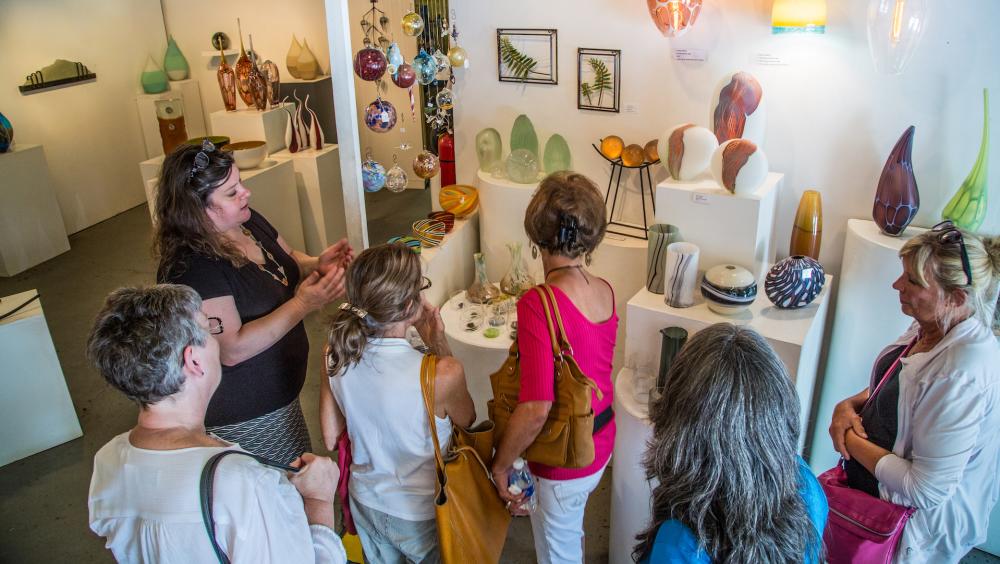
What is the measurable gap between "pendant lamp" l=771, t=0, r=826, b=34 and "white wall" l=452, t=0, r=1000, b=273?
110mm

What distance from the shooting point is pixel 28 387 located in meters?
3.29

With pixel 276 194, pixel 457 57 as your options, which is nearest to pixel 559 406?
pixel 457 57

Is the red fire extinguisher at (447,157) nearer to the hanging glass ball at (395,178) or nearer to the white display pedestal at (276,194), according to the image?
the hanging glass ball at (395,178)

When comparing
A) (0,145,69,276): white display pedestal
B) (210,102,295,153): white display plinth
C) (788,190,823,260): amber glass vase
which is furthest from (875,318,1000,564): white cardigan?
(0,145,69,276): white display pedestal

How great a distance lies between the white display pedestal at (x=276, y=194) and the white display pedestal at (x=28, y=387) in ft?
4.04

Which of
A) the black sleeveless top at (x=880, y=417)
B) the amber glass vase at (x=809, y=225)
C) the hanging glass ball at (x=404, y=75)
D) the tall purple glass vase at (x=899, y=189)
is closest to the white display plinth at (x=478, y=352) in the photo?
the hanging glass ball at (x=404, y=75)

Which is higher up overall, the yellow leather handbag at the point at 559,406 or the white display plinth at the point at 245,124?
the white display plinth at the point at 245,124

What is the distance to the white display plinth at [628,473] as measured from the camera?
2312 millimetres

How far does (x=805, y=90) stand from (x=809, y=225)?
1.66 ft

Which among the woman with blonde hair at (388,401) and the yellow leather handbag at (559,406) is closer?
the woman with blonde hair at (388,401)

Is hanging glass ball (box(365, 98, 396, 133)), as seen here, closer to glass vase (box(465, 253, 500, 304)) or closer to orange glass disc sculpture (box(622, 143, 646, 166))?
glass vase (box(465, 253, 500, 304))

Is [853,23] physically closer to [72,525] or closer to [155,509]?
[155,509]

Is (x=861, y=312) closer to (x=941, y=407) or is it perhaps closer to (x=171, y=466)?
(x=941, y=407)

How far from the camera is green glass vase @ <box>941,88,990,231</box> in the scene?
233 cm
